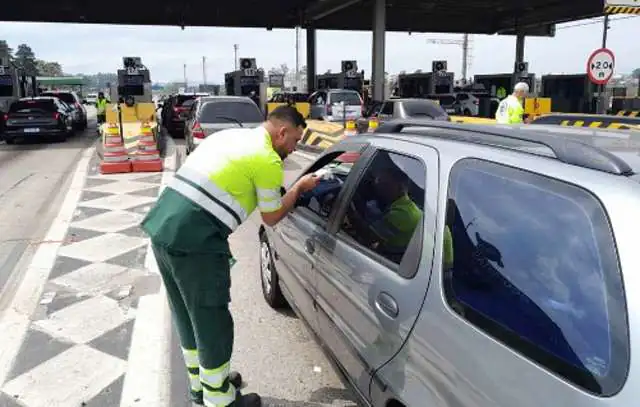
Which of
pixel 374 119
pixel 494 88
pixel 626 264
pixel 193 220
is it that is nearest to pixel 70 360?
pixel 193 220

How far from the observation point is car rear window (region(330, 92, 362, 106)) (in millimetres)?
22625

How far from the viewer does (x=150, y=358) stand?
389cm

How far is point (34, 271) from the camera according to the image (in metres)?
5.66

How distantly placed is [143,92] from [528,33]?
31151mm

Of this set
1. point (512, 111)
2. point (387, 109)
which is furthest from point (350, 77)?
point (512, 111)

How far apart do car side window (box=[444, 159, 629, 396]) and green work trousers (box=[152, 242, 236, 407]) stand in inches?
47.9

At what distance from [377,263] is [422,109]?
14068mm

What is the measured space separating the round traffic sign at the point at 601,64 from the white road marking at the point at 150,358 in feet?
32.3

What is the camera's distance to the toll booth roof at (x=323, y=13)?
3397 cm

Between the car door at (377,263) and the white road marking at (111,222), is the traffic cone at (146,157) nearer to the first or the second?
the white road marking at (111,222)

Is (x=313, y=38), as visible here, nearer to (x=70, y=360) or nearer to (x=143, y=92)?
(x=143, y=92)

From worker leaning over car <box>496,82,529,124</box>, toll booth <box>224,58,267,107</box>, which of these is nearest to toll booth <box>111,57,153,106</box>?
toll booth <box>224,58,267,107</box>

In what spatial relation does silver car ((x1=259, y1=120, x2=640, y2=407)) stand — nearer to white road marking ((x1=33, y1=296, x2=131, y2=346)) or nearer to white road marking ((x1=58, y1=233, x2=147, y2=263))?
white road marking ((x1=33, y1=296, x2=131, y2=346))

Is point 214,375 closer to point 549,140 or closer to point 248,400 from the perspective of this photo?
point 248,400
